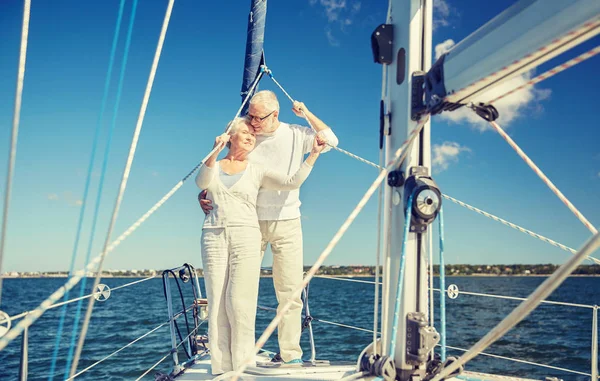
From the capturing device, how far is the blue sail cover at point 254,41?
3900mm

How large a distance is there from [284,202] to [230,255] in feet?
1.65

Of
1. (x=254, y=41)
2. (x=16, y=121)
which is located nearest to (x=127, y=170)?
(x=16, y=121)

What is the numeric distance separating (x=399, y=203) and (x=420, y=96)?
376mm

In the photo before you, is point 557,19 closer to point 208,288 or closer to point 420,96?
point 420,96

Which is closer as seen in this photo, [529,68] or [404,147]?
[529,68]

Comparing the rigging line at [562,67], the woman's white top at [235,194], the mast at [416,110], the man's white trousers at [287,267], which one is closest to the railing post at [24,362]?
the woman's white top at [235,194]

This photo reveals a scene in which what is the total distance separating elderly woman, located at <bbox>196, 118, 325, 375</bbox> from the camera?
237 cm

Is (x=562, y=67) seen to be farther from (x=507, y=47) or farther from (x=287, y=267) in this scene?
(x=287, y=267)

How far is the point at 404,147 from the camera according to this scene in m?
1.44

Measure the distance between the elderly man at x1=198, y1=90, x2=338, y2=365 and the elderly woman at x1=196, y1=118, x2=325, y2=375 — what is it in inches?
6.9

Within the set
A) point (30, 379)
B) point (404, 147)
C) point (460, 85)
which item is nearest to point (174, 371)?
point (404, 147)

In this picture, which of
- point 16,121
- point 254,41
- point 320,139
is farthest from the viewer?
point 254,41

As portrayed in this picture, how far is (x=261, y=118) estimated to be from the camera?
259 centimetres

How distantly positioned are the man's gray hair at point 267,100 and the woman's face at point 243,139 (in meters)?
0.16
